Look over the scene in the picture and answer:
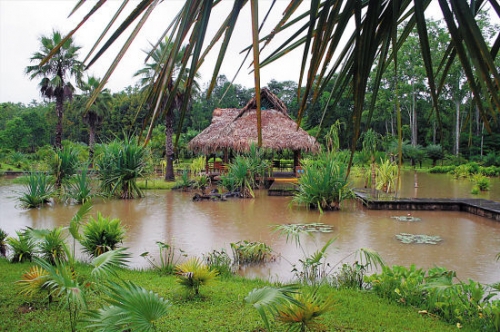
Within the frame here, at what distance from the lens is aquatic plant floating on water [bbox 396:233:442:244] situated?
600 cm

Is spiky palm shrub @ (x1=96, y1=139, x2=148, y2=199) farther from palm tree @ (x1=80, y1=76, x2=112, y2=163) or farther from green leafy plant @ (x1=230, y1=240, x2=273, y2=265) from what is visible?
palm tree @ (x1=80, y1=76, x2=112, y2=163)

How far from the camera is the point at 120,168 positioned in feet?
35.7

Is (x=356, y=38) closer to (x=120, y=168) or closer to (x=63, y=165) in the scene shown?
(x=120, y=168)

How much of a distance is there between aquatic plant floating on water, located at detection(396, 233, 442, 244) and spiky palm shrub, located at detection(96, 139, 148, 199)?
7.08 m

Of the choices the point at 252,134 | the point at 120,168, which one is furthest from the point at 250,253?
the point at 252,134

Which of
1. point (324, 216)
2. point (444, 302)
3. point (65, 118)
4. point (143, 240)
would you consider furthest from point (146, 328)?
point (65, 118)

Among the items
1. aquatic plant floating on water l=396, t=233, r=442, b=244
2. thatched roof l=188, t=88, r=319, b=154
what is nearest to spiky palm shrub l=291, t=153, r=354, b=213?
aquatic plant floating on water l=396, t=233, r=442, b=244

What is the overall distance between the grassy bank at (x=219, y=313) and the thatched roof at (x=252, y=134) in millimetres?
10523

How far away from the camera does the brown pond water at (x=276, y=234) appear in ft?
16.6

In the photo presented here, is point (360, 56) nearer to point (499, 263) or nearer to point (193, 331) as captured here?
point (193, 331)

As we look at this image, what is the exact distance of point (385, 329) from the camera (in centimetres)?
269

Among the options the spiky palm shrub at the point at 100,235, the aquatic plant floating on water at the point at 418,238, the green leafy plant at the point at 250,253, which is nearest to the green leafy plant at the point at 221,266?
the green leafy plant at the point at 250,253

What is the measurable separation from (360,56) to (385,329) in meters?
2.46

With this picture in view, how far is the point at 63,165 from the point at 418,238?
29.5ft
